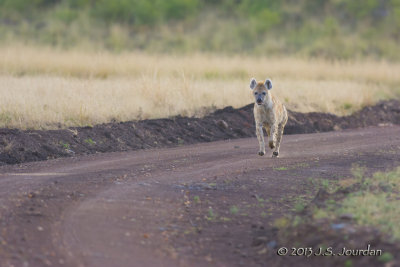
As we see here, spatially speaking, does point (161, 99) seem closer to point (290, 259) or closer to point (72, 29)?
point (290, 259)

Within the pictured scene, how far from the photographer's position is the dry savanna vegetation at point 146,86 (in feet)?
50.1

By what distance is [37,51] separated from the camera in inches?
1070

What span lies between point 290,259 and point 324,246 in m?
0.38

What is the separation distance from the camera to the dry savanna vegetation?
50.1 ft

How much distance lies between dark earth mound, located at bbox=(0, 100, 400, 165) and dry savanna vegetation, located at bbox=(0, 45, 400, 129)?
0.66 meters

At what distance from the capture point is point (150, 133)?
15.2 metres

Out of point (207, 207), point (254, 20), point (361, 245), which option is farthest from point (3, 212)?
point (254, 20)

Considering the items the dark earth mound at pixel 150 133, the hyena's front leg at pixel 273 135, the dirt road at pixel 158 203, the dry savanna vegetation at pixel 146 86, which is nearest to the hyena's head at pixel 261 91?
the hyena's front leg at pixel 273 135

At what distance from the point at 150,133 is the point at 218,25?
30941 mm

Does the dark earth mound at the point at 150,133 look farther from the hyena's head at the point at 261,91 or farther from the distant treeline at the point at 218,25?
the distant treeline at the point at 218,25

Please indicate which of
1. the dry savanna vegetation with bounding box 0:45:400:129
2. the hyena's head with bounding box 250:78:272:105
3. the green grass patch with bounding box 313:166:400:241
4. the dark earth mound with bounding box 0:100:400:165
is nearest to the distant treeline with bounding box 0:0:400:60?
the dry savanna vegetation with bounding box 0:45:400:129

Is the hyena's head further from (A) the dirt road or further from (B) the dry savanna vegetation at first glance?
(B) the dry savanna vegetation

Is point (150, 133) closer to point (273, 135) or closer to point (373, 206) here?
point (273, 135)

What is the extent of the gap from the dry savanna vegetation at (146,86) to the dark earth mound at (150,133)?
664mm
